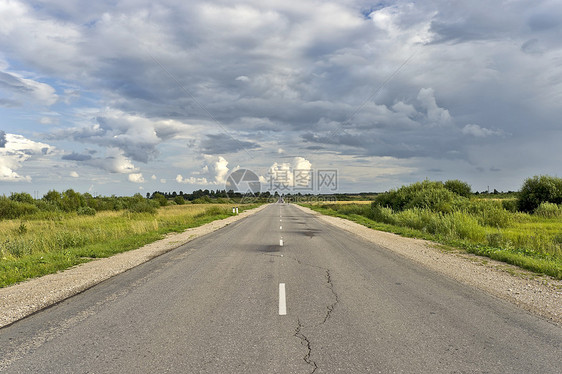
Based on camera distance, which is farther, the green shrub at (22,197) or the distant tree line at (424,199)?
the green shrub at (22,197)

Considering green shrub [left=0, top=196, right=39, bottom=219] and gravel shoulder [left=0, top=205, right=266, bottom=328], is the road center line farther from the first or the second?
green shrub [left=0, top=196, right=39, bottom=219]

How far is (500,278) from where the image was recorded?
8.94 metres

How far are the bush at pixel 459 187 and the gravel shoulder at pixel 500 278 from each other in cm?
3084

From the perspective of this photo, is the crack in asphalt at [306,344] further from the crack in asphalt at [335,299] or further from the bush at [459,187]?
the bush at [459,187]

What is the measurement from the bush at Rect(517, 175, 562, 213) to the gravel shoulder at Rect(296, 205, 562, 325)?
27617mm

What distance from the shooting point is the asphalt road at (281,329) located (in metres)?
4.06

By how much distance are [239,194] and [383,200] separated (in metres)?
147

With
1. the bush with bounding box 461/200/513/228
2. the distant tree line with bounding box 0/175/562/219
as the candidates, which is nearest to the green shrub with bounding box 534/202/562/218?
the distant tree line with bounding box 0/175/562/219

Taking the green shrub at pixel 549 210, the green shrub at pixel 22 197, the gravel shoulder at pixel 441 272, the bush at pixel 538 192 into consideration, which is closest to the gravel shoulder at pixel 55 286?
the gravel shoulder at pixel 441 272

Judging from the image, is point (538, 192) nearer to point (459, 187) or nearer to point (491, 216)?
point (459, 187)

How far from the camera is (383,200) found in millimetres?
45219

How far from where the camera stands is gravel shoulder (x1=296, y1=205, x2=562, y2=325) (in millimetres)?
6578

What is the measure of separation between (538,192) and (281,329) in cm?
3922

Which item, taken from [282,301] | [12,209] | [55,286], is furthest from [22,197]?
[282,301]
